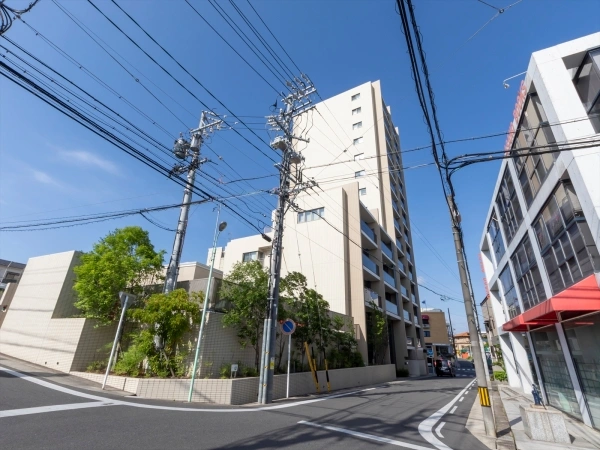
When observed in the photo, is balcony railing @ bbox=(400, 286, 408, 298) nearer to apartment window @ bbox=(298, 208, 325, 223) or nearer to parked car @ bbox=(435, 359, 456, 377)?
parked car @ bbox=(435, 359, 456, 377)

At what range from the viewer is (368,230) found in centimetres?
2650

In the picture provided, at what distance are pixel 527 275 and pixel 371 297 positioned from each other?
12266 millimetres

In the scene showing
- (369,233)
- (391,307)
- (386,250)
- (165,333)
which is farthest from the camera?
(386,250)

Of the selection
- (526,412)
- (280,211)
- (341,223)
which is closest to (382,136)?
(341,223)

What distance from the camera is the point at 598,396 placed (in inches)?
295

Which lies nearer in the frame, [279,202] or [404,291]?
[279,202]

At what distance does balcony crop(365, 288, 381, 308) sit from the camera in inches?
899

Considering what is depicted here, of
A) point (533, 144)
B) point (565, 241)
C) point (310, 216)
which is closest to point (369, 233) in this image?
point (310, 216)

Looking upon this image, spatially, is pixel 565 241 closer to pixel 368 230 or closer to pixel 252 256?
pixel 368 230

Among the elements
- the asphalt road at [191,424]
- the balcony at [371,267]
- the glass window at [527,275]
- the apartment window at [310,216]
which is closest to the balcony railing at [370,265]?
the balcony at [371,267]

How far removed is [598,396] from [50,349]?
1945 centimetres

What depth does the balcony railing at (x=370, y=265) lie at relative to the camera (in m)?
24.3

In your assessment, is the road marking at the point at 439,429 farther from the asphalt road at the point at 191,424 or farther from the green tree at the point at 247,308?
the green tree at the point at 247,308

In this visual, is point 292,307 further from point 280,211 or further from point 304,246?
point 304,246
